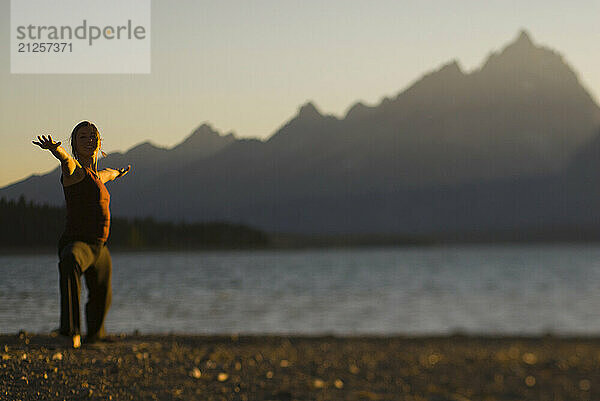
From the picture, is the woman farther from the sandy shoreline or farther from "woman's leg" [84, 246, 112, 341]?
the sandy shoreline

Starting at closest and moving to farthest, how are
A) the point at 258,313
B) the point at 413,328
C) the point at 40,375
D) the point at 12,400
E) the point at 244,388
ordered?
1. the point at 12,400
2. the point at 40,375
3. the point at 244,388
4. the point at 413,328
5. the point at 258,313

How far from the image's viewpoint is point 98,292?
990 cm

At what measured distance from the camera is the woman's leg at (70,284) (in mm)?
8969

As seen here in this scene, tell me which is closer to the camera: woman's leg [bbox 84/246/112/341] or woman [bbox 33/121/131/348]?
woman [bbox 33/121/131/348]

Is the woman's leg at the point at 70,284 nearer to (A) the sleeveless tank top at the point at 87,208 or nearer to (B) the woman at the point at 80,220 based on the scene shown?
(B) the woman at the point at 80,220

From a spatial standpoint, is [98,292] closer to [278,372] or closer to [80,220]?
[80,220]

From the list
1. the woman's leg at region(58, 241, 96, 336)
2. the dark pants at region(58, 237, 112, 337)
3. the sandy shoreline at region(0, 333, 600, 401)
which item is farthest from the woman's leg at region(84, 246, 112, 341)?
the woman's leg at region(58, 241, 96, 336)

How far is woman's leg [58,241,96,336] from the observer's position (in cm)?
897

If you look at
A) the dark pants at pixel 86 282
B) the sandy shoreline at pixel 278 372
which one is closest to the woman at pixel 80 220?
the dark pants at pixel 86 282

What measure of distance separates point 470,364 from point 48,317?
6944 mm

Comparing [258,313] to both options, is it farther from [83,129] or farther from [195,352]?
[83,129]

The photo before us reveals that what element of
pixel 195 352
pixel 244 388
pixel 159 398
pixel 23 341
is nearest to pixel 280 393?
pixel 244 388

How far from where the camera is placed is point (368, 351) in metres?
13.8

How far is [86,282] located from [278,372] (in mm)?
2931
